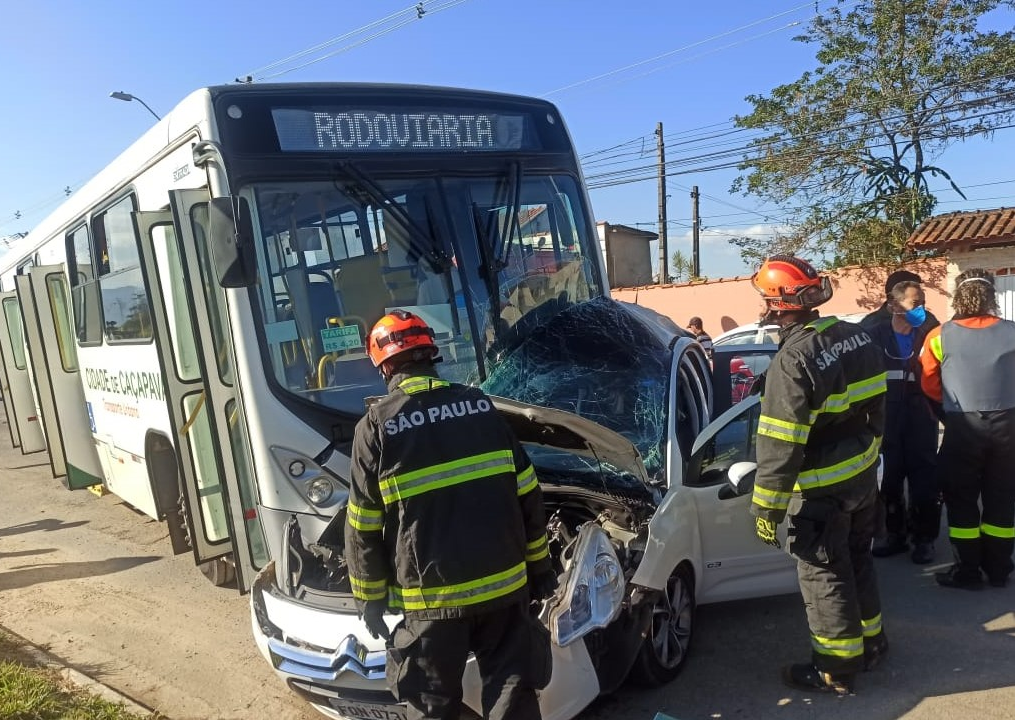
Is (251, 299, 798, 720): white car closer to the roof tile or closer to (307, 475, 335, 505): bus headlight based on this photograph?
(307, 475, 335, 505): bus headlight

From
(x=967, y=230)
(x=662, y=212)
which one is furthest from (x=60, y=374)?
(x=662, y=212)

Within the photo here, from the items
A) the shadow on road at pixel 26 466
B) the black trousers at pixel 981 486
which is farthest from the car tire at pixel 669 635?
the shadow on road at pixel 26 466

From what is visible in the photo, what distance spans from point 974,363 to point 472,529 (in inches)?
145

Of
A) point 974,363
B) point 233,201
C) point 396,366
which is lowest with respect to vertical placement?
point 974,363

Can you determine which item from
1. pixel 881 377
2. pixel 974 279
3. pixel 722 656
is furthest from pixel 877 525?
pixel 974 279

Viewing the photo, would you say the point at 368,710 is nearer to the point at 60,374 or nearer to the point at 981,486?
the point at 981,486

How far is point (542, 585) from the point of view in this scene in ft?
10.2

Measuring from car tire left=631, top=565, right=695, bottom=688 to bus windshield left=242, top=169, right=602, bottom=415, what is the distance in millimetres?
1633

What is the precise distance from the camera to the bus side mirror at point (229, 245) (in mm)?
3996

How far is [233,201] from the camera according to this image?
411cm

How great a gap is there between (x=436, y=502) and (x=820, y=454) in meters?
1.98

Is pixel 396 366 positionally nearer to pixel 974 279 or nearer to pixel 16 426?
pixel 974 279

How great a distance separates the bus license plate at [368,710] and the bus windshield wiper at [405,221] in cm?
245

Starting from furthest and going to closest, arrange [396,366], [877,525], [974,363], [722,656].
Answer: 1. [974,363]
2. [722,656]
3. [877,525]
4. [396,366]
